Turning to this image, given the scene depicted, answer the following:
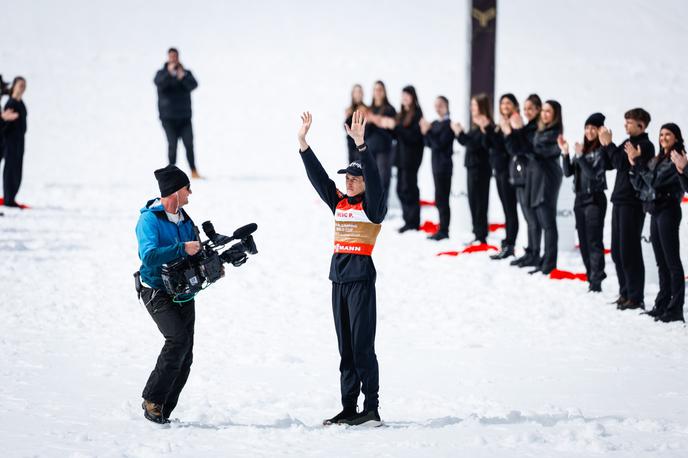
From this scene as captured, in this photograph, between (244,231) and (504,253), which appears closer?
(244,231)

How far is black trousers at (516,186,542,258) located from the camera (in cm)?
1159

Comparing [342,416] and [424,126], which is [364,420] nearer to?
[342,416]

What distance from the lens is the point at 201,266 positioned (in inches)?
246

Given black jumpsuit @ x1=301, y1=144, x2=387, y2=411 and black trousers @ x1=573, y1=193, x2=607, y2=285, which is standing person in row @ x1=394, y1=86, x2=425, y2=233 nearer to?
black trousers @ x1=573, y1=193, x2=607, y2=285

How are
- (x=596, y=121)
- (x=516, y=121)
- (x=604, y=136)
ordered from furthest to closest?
(x=516, y=121) < (x=596, y=121) < (x=604, y=136)

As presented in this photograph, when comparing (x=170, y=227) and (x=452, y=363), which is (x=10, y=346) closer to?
(x=170, y=227)

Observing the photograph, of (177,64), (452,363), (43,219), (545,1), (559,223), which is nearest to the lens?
(452,363)

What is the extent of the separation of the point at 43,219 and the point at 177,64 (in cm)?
403

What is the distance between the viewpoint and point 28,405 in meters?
6.70

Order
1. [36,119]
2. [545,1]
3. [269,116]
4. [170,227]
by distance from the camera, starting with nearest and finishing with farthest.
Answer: [170,227] < [36,119] < [269,116] < [545,1]

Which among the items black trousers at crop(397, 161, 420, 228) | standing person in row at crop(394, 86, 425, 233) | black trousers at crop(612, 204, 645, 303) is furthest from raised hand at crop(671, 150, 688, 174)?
black trousers at crop(397, 161, 420, 228)

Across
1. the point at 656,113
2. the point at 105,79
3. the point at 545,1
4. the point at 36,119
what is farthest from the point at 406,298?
the point at 545,1

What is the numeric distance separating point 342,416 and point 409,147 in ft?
25.1

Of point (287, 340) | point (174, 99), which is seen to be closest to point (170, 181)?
point (287, 340)
